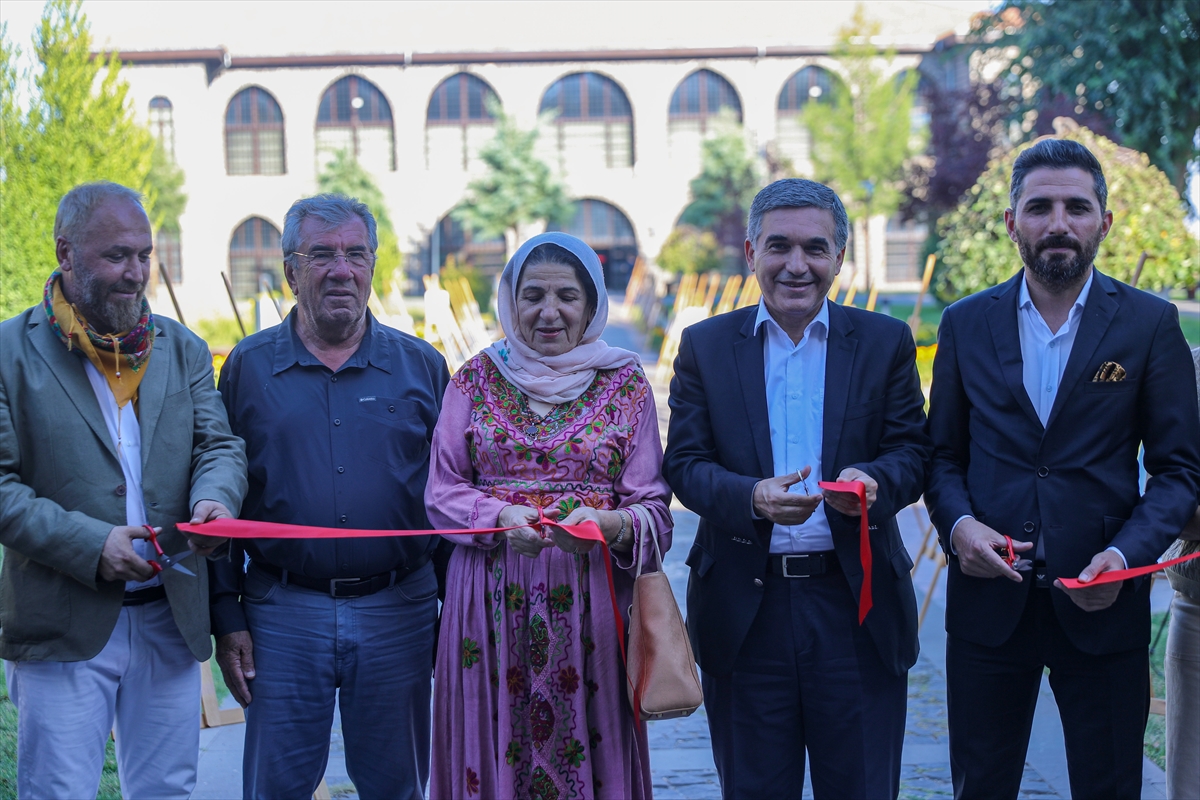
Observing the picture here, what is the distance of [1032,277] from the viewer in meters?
3.22

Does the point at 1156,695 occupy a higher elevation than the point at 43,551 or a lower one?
lower

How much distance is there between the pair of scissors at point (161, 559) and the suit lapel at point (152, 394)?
0.24m

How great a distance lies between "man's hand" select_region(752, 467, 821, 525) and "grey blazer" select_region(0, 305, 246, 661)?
148 cm

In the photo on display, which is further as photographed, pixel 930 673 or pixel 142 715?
pixel 930 673

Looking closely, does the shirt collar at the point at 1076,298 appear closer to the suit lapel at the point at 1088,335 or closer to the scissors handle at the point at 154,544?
the suit lapel at the point at 1088,335

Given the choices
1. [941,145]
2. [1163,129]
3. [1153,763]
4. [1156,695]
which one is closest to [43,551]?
[1153,763]

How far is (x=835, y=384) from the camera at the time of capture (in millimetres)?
3182

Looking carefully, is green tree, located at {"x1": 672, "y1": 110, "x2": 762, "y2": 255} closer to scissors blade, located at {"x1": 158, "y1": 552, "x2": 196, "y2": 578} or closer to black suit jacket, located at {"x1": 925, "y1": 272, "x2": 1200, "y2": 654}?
black suit jacket, located at {"x1": 925, "y1": 272, "x2": 1200, "y2": 654}

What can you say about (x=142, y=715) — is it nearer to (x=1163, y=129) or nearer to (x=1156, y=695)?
(x=1156, y=695)

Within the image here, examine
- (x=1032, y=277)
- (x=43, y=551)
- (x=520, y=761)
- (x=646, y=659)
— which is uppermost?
(x=1032, y=277)

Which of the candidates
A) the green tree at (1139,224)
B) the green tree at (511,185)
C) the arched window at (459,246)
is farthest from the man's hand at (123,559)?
the arched window at (459,246)

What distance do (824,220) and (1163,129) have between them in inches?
775

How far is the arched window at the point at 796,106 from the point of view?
147 feet

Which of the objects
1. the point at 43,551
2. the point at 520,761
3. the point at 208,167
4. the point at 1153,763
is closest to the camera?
the point at 43,551
